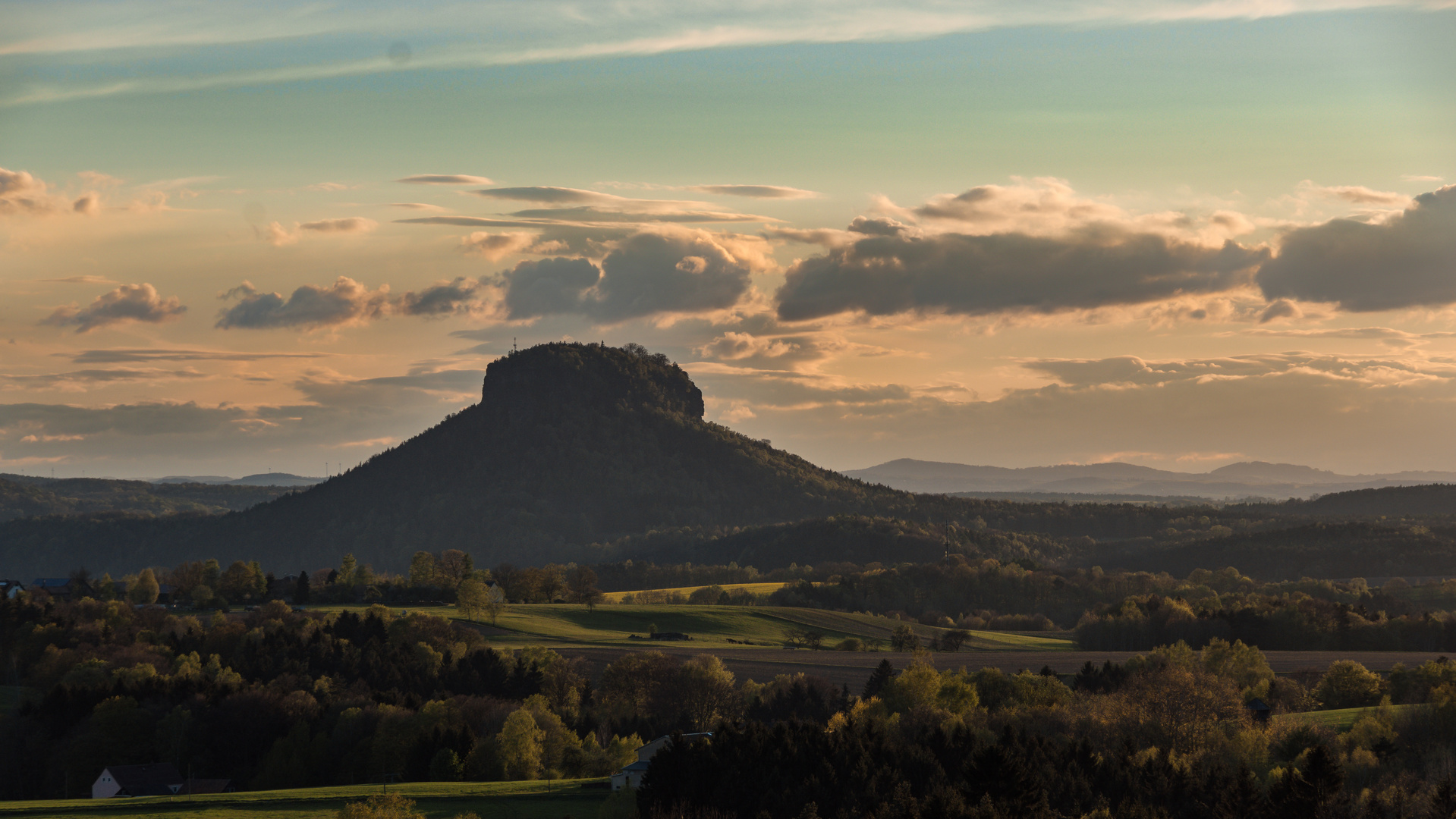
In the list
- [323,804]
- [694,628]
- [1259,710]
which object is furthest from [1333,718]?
[694,628]

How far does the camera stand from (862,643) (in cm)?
17750

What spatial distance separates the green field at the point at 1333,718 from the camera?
289 feet

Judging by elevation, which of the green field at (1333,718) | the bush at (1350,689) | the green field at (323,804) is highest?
the green field at (1333,718)

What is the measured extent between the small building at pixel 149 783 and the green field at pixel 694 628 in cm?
5808

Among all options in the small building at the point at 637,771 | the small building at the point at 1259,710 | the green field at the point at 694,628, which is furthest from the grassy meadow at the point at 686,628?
the small building at the point at 1259,710

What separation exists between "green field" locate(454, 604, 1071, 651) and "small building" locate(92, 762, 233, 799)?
58079 mm

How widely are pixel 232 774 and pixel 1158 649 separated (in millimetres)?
84272

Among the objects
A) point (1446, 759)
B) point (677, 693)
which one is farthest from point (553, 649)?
point (1446, 759)

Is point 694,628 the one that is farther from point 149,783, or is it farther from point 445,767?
point 149,783

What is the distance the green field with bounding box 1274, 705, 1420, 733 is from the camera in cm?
8800

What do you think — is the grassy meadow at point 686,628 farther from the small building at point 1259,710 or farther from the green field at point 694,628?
the small building at point 1259,710

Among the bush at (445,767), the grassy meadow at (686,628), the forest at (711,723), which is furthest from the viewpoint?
the grassy meadow at (686,628)

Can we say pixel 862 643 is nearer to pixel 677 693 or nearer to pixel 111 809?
pixel 677 693

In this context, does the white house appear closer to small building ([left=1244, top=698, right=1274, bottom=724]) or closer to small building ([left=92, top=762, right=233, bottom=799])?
small building ([left=92, top=762, right=233, bottom=799])
